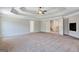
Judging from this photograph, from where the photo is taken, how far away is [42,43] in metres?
1.83

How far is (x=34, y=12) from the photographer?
184cm

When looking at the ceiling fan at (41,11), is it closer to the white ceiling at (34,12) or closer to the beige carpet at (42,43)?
the white ceiling at (34,12)

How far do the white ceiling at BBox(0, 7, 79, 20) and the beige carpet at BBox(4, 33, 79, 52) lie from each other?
0.42 metres

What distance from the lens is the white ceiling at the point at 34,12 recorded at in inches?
68.6

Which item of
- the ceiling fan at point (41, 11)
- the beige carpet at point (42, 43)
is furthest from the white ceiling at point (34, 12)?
the beige carpet at point (42, 43)

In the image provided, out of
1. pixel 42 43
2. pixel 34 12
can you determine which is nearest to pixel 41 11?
pixel 34 12

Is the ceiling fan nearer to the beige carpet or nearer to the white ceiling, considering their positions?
the white ceiling

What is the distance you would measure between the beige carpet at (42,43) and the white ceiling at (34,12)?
16.6 inches

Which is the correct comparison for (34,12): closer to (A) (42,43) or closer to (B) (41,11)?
(B) (41,11)

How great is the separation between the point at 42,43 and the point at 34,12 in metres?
0.68

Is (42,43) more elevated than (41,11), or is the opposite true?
(41,11)

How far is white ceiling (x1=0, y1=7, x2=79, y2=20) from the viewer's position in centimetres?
174
